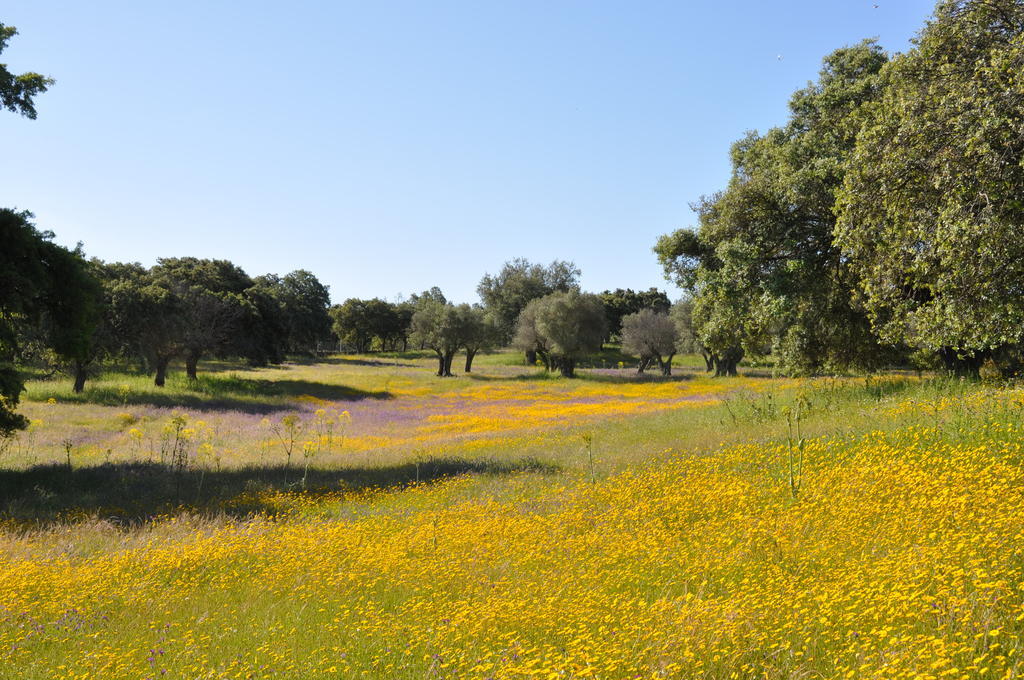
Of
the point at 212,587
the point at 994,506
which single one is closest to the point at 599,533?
the point at 994,506

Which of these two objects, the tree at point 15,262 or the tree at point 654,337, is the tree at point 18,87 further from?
the tree at point 654,337

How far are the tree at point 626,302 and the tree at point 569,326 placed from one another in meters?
50.4

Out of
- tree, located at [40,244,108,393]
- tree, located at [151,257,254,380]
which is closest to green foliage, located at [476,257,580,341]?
tree, located at [151,257,254,380]

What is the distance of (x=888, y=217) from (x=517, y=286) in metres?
79.2

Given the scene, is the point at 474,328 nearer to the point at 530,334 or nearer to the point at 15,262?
the point at 530,334

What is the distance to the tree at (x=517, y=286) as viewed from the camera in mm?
89750

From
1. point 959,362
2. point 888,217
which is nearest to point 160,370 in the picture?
point 888,217

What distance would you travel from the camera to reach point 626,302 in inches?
4727

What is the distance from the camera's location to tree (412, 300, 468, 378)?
64.3m

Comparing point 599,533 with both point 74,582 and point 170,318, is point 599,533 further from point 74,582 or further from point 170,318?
point 170,318

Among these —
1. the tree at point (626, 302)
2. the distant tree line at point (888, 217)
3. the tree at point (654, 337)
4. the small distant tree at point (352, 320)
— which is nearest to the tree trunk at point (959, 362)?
the distant tree line at point (888, 217)

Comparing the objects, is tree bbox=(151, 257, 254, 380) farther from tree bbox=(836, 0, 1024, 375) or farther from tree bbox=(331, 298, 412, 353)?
tree bbox=(331, 298, 412, 353)

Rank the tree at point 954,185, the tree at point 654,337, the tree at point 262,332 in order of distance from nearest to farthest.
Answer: the tree at point 954,185 < the tree at point 262,332 < the tree at point 654,337

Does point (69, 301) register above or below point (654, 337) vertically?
below
